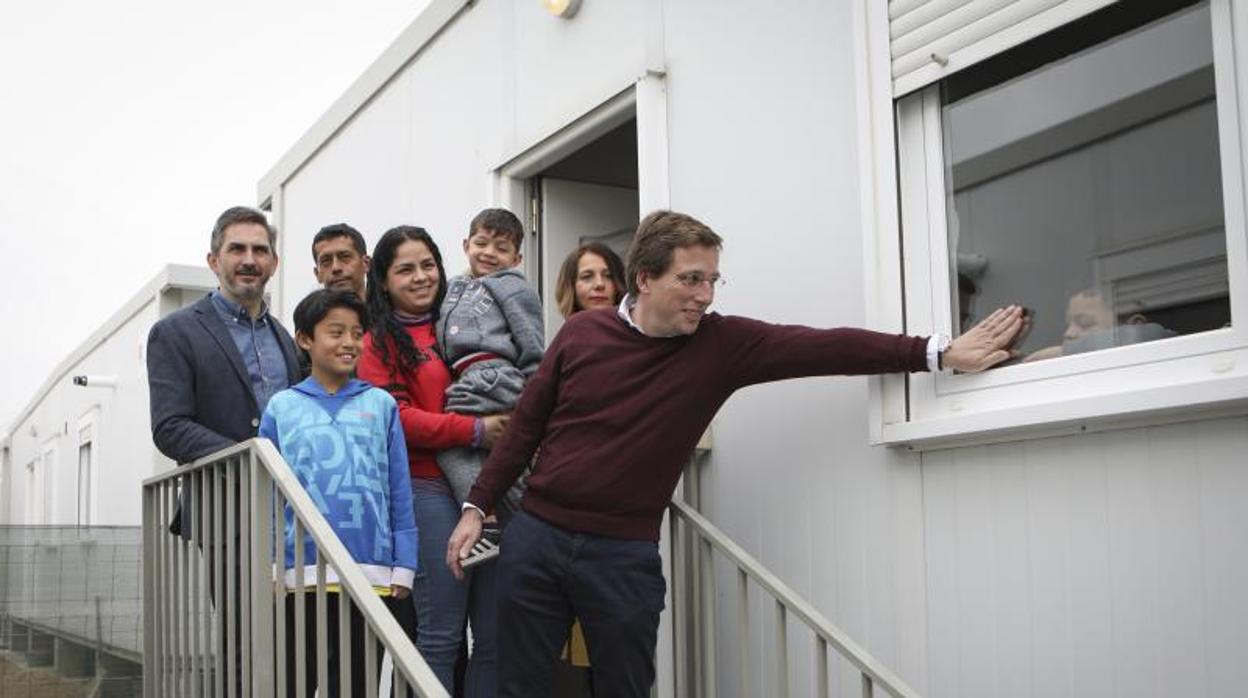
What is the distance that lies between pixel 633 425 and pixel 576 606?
412mm

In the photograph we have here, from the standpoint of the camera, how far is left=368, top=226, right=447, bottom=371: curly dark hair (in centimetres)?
319

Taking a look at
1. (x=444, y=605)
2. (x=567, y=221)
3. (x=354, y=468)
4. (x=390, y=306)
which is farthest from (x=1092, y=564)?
(x=567, y=221)

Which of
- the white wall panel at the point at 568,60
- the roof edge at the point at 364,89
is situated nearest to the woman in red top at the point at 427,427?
the white wall panel at the point at 568,60

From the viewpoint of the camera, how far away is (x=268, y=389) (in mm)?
3234

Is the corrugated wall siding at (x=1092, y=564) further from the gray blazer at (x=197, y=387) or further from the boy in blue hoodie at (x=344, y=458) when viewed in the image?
the gray blazer at (x=197, y=387)

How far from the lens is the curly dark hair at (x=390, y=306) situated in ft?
10.5

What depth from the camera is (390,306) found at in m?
3.30

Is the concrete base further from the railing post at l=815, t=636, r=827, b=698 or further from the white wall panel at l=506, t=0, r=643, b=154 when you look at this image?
the railing post at l=815, t=636, r=827, b=698

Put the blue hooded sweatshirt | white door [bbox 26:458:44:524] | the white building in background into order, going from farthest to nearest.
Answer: white door [bbox 26:458:44:524] → the white building in background → the blue hooded sweatshirt

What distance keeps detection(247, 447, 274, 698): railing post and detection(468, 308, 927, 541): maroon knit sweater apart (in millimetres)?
485

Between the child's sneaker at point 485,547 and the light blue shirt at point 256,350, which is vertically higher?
the light blue shirt at point 256,350

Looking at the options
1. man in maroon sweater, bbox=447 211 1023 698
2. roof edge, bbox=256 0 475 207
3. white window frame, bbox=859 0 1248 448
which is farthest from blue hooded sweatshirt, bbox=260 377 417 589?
roof edge, bbox=256 0 475 207

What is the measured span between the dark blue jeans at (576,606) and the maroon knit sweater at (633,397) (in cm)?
5

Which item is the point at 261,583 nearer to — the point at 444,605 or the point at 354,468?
the point at 354,468
